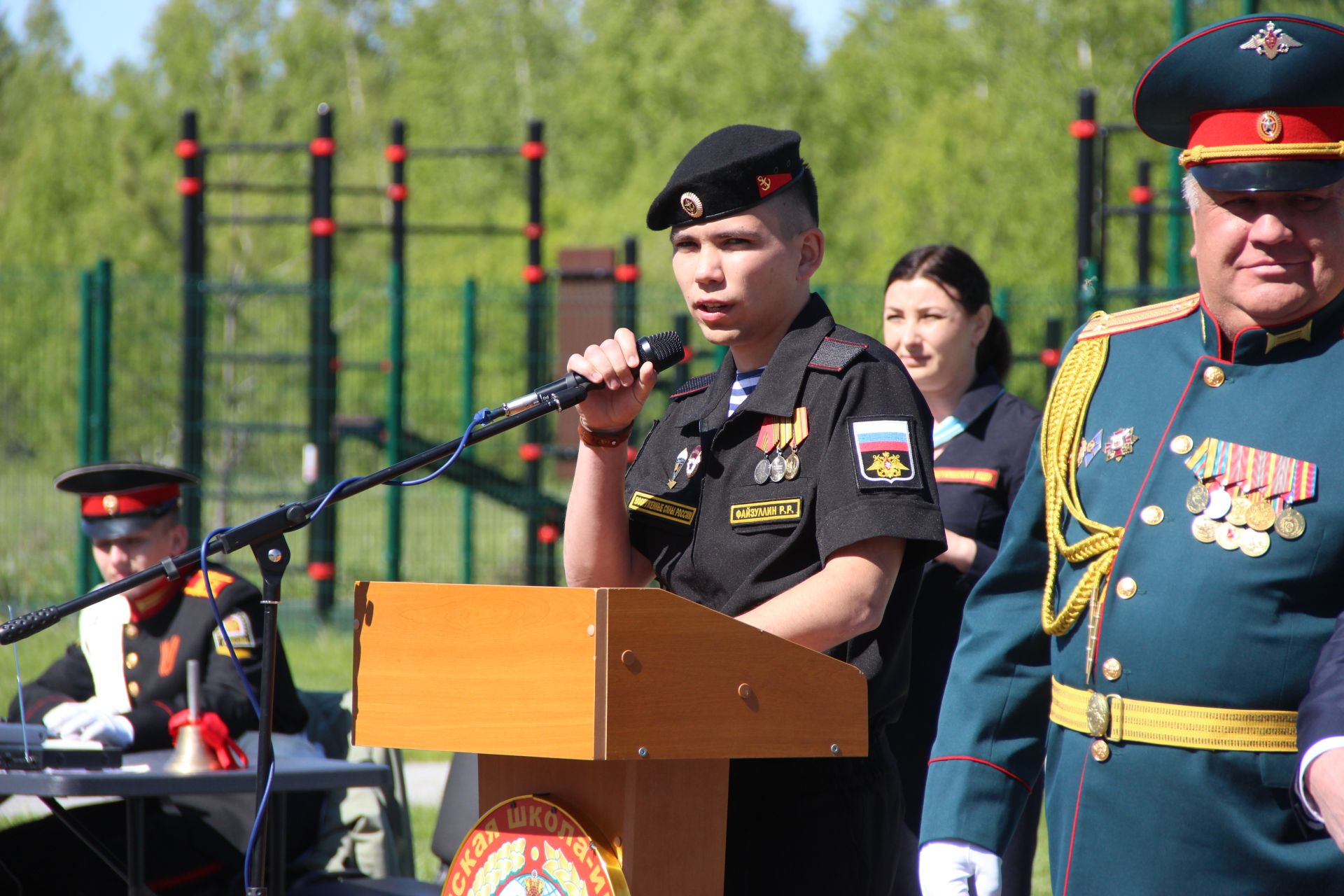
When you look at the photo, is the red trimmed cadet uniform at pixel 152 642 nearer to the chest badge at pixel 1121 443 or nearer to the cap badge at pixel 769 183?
the cap badge at pixel 769 183

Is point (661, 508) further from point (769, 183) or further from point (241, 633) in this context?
point (241, 633)

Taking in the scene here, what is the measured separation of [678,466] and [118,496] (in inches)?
97.3

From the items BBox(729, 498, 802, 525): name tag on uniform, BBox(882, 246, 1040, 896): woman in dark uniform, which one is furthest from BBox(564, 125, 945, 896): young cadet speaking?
BBox(882, 246, 1040, 896): woman in dark uniform

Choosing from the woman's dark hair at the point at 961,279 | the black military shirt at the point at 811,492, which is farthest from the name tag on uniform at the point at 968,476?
the black military shirt at the point at 811,492

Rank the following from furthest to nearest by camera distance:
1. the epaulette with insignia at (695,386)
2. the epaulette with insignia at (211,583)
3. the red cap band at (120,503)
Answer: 1. the red cap band at (120,503)
2. the epaulette with insignia at (211,583)
3. the epaulette with insignia at (695,386)

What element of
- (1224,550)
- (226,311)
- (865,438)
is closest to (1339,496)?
(1224,550)

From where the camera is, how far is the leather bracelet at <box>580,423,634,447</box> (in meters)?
2.66

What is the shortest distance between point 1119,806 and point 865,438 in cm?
70

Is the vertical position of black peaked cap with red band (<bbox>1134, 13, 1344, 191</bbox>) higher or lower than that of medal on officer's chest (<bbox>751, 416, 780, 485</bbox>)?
higher

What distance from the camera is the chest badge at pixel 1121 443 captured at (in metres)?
2.21

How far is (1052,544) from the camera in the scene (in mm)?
2264

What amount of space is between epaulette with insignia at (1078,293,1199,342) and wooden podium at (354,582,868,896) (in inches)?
25.2

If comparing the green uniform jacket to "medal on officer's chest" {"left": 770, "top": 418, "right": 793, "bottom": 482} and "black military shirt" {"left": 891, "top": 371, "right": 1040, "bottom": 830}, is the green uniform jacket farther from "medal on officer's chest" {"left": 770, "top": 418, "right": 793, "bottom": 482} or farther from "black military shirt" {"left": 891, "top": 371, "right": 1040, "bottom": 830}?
"black military shirt" {"left": 891, "top": 371, "right": 1040, "bottom": 830}

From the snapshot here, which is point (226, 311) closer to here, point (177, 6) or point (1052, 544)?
point (1052, 544)
